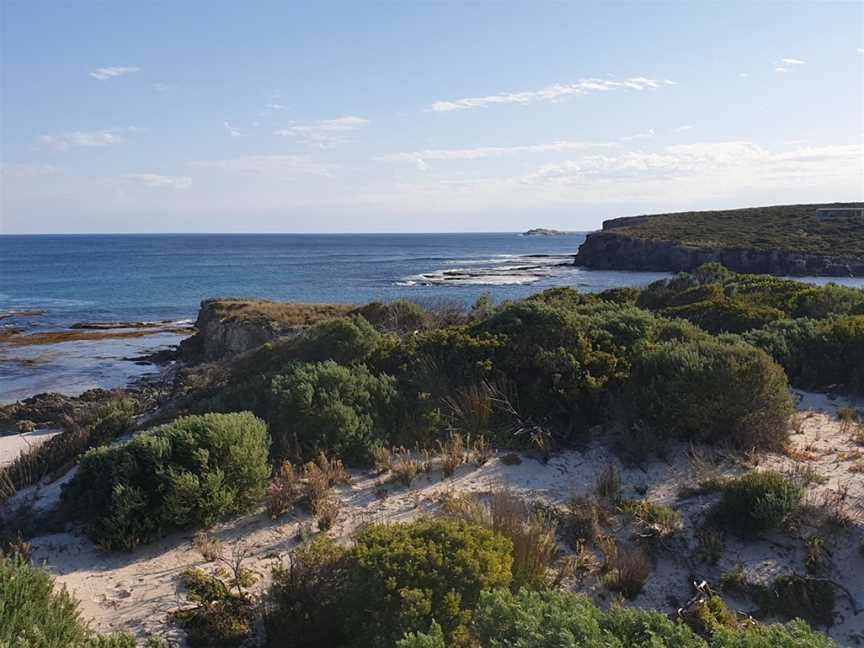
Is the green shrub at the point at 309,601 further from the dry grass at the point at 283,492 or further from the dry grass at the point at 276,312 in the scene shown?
the dry grass at the point at 276,312

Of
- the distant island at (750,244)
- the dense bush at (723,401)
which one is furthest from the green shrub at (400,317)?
the distant island at (750,244)

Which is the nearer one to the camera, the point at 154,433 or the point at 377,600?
the point at 377,600

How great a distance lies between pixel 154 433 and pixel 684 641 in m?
5.70

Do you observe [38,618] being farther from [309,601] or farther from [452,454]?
[452,454]

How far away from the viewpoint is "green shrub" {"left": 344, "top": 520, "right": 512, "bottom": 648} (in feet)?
14.2

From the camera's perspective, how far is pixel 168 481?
6.50 meters

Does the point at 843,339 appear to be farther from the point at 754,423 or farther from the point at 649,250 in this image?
the point at 649,250

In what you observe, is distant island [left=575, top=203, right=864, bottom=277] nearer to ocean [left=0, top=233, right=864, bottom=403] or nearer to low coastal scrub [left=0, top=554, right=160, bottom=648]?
ocean [left=0, top=233, right=864, bottom=403]

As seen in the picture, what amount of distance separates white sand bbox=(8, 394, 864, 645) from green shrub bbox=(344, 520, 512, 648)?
1244 mm

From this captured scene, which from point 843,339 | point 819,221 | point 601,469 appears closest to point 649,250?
point 819,221

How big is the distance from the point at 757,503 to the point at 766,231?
6993cm

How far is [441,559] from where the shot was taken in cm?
461

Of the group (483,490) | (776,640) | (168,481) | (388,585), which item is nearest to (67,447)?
(168,481)

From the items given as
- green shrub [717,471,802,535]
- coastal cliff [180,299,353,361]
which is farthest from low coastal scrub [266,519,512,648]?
coastal cliff [180,299,353,361]
